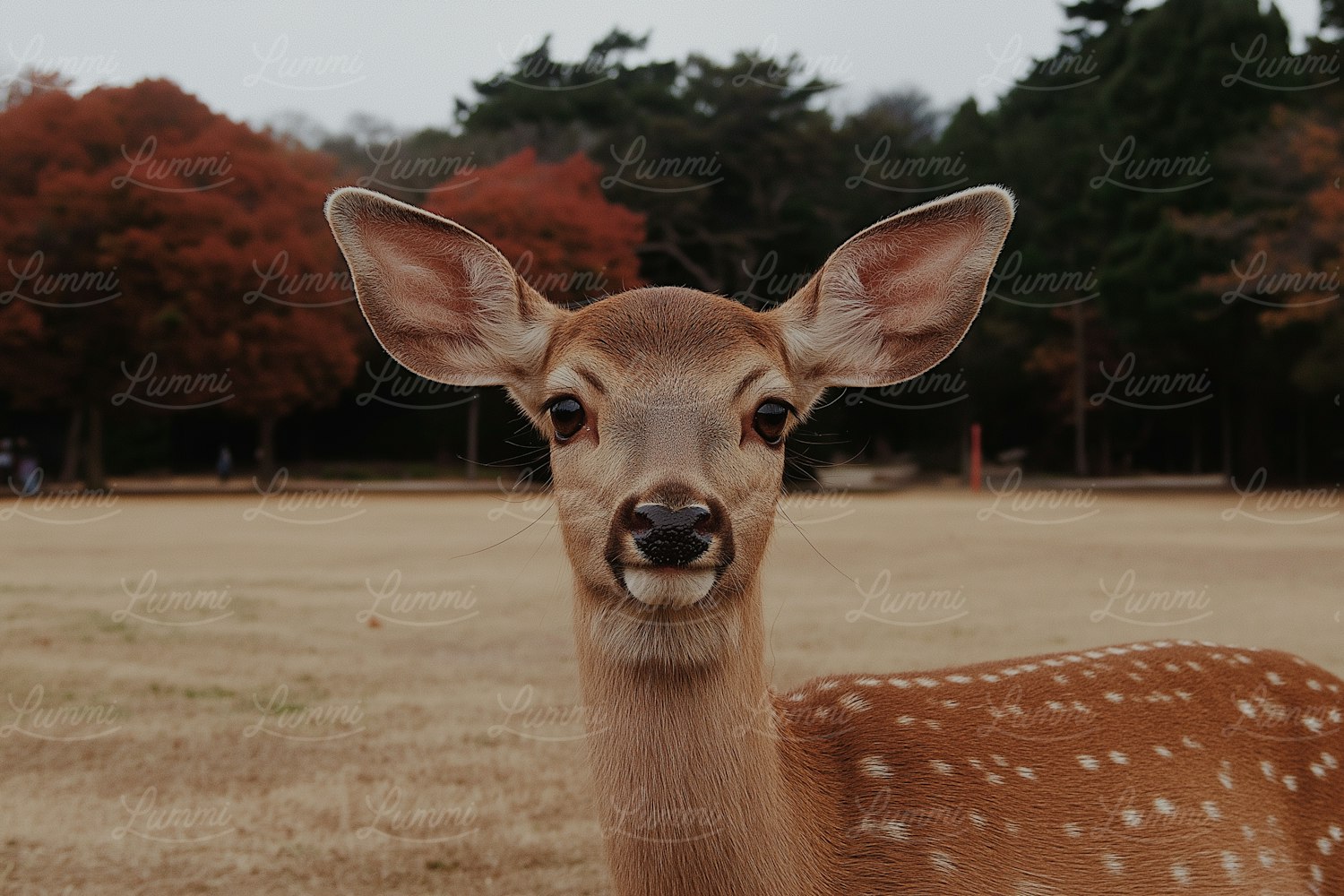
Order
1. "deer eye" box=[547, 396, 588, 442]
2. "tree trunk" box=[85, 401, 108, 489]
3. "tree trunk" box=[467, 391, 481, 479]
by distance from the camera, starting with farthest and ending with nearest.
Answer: "tree trunk" box=[467, 391, 481, 479]
"tree trunk" box=[85, 401, 108, 489]
"deer eye" box=[547, 396, 588, 442]

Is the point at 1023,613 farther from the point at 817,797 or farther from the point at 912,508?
the point at 912,508

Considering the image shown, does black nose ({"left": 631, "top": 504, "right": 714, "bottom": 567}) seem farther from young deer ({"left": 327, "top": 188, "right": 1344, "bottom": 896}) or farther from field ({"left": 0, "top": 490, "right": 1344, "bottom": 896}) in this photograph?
field ({"left": 0, "top": 490, "right": 1344, "bottom": 896})

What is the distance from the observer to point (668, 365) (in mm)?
2693

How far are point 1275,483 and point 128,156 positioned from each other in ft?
99.2

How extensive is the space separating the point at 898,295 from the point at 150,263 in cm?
2701

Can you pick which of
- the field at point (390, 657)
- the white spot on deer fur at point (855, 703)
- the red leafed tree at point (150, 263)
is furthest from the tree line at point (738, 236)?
the white spot on deer fur at point (855, 703)

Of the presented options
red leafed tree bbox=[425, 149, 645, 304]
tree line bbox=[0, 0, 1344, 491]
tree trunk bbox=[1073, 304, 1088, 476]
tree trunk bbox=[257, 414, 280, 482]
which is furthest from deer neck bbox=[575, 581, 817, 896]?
tree trunk bbox=[1073, 304, 1088, 476]

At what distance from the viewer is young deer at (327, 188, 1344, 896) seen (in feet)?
8.59

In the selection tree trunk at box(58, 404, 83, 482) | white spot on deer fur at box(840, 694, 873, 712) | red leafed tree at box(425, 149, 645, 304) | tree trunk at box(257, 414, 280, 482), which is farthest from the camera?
tree trunk at box(257, 414, 280, 482)

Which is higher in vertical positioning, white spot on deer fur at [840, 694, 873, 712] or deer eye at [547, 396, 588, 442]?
deer eye at [547, 396, 588, 442]

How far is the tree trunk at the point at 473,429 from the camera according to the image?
3129 centimetres

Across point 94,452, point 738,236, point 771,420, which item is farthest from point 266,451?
point 771,420

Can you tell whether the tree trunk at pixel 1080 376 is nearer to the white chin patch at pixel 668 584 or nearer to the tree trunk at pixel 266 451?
the tree trunk at pixel 266 451

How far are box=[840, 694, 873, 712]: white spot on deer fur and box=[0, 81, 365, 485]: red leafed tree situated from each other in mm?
25902
